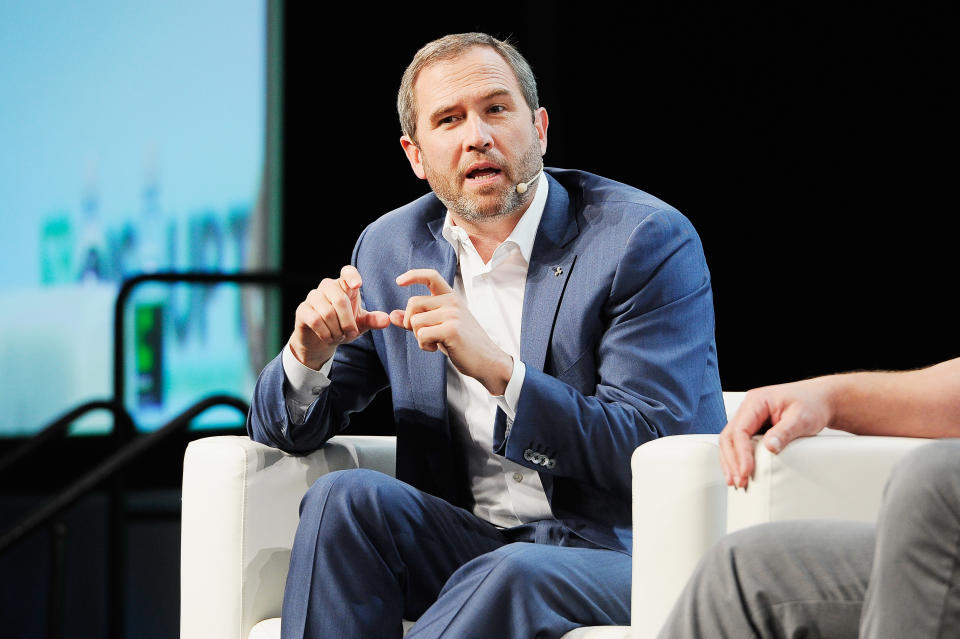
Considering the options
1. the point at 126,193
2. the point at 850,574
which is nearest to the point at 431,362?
the point at 850,574

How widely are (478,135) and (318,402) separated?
55 centimetres

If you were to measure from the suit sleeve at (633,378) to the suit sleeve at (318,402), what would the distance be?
0.35 m

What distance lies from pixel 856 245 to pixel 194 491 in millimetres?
2599

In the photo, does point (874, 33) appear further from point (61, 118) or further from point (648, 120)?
point (61, 118)

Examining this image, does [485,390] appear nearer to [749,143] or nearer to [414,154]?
[414,154]

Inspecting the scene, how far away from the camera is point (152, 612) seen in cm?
401

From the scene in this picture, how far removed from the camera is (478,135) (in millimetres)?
2016

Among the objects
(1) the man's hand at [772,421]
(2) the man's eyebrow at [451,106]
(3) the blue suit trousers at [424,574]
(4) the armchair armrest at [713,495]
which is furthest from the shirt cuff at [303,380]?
(1) the man's hand at [772,421]

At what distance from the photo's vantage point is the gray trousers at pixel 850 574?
3.08 feet

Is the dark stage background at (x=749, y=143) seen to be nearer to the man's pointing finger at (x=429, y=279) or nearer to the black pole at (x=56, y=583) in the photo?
the black pole at (x=56, y=583)

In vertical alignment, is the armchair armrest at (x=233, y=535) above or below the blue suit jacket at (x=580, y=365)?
below

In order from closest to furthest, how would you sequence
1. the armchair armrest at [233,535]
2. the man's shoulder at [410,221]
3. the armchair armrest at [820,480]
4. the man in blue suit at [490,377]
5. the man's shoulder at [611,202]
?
the armchair armrest at [820,480], the man in blue suit at [490,377], the armchair armrest at [233,535], the man's shoulder at [611,202], the man's shoulder at [410,221]

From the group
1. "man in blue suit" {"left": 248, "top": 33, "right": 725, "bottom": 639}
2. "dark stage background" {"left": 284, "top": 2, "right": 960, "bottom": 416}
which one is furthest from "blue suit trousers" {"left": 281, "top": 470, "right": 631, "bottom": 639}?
"dark stage background" {"left": 284, "top": 2, "right": 960, "bottom": 416}

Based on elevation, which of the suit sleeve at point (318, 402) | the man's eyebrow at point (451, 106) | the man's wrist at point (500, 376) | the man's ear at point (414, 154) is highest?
the man's eyebrow at point (451, 106)
